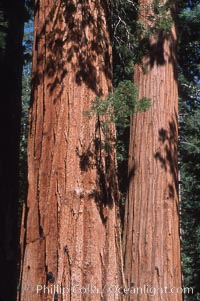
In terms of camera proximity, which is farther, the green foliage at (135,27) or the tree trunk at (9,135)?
the tree trunk at (9,135)

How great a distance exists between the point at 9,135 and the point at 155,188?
5.36 meters

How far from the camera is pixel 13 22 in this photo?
34.7ft

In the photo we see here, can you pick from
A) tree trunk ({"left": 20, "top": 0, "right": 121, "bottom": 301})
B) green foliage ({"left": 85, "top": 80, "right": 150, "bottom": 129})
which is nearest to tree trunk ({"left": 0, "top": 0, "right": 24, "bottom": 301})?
green foliage ({"left": 85, "top": 80, "right": 150, "bottom": 129})

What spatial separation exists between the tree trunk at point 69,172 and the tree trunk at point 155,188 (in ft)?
5.30

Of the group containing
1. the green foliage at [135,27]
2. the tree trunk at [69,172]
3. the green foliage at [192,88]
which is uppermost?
the green foliage at [192,88]

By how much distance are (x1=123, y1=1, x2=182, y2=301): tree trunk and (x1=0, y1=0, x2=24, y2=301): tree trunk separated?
4.21 metres

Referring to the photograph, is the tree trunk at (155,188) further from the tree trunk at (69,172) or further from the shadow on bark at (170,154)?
the tree trunk at (69,172)

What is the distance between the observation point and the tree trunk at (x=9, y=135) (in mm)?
8742

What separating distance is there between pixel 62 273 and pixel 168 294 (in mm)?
2057

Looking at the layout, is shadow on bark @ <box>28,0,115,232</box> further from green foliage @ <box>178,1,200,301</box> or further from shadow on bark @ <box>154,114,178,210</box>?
green foliage @ <box>178,1,200,301</box>

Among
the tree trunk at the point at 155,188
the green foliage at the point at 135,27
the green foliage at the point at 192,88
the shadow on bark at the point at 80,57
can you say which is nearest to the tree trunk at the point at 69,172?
the shadow on bark at the point at 80,57

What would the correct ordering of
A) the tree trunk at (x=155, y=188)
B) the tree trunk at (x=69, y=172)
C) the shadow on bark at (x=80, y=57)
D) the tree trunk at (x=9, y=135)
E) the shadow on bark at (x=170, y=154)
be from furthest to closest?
the tree trunk at (x=9, y=135) < the shadow on bark at (x=170, y=154) < the tree trunk at (x=155, y=188) < the shadow on bark at (x=80, y=57) < the tree trunk at (x=69, y=172)

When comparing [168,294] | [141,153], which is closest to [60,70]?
[141,153]

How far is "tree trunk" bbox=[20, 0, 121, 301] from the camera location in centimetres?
303
